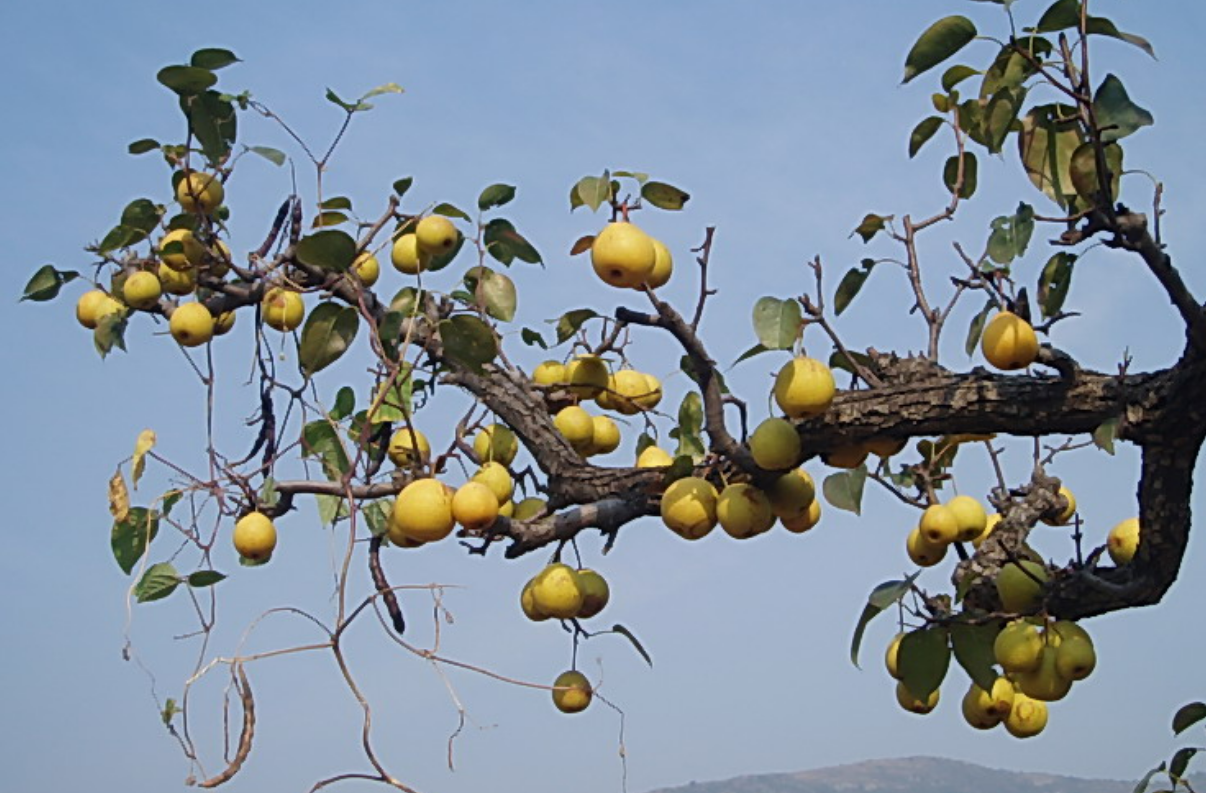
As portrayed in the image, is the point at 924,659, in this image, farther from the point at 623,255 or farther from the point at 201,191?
the point at 201,191

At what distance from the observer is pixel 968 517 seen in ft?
9.38

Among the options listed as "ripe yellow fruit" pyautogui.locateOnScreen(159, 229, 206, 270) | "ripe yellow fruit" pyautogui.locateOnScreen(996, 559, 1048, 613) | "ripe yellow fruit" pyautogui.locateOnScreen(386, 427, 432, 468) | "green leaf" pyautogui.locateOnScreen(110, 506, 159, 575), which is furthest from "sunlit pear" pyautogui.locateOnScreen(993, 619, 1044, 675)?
"ripe yellow fruit" pyautogui.locateOnScreen(159, 229, 206, 270)

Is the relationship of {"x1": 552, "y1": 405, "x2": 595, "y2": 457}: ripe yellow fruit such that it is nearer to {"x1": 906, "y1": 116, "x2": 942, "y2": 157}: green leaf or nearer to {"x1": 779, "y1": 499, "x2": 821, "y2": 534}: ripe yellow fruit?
{"x1": 779, "y1": 499, "x2": 821, "y2": 534}: ripe yellow fruit

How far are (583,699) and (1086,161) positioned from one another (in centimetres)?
161

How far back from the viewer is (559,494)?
2814 millimetres

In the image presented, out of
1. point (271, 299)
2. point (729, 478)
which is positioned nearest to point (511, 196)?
point (271, 299)

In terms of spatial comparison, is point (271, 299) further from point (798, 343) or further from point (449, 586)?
point (798, 343)

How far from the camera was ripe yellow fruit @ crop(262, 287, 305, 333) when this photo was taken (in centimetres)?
291

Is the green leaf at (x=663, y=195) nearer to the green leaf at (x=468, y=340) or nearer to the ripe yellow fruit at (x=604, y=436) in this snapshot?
the green leaf at (x=468, y=340)

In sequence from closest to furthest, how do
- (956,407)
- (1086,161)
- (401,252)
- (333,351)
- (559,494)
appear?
(1086,161) < (956,407) < (333,351) < (559,494) < (401,252)

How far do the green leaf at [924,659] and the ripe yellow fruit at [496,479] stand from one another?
950 millimetres

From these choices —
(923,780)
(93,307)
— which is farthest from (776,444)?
(923,780)

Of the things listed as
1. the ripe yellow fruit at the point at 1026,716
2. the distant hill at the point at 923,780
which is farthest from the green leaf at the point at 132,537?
the distant hill at the point at 923,780

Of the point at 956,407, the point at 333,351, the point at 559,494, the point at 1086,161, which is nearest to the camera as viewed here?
the point at 1086,161
